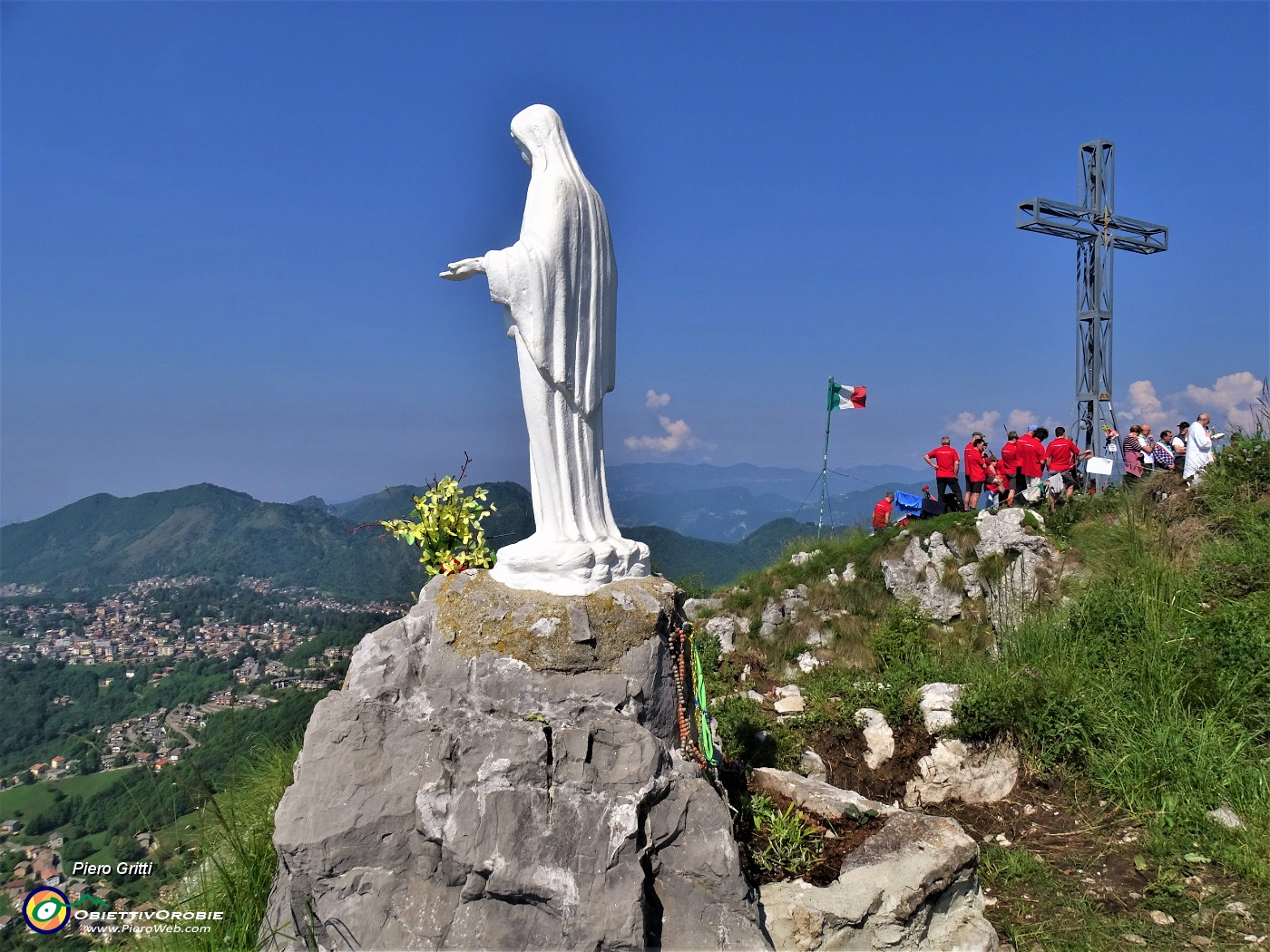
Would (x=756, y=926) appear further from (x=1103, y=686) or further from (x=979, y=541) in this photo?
(x=979, y=541)

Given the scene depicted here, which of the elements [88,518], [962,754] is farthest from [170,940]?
[88,518]

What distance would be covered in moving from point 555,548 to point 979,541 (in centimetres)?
999

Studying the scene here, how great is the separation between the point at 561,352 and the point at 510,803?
105 inches

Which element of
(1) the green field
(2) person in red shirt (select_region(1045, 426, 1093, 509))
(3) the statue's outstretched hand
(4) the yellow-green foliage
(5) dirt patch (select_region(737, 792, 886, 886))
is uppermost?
(3) the statue's outstretched hand

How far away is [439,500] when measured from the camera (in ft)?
19.3

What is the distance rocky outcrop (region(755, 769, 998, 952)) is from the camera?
4.72 metres

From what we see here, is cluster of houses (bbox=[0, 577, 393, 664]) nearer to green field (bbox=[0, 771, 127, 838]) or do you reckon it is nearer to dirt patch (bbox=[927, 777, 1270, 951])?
green field (bbox=[0, 771, 127, 838])

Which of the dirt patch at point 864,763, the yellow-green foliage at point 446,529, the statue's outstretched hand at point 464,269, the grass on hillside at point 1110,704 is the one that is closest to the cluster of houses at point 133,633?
the yellow-green foliage at point 446,529

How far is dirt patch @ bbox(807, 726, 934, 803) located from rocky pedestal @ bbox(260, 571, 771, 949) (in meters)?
3.34

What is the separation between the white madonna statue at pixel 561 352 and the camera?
4.98m

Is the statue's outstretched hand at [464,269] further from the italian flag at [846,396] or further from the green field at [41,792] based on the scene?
the italian flag at [846,396]

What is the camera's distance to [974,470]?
15.0m

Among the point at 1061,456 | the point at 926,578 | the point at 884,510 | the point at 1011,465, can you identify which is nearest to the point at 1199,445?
the point at 1061,456

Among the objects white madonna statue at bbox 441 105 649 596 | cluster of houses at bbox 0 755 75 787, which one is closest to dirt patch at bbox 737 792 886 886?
white madonna statue at bbox 441 105 649 596
